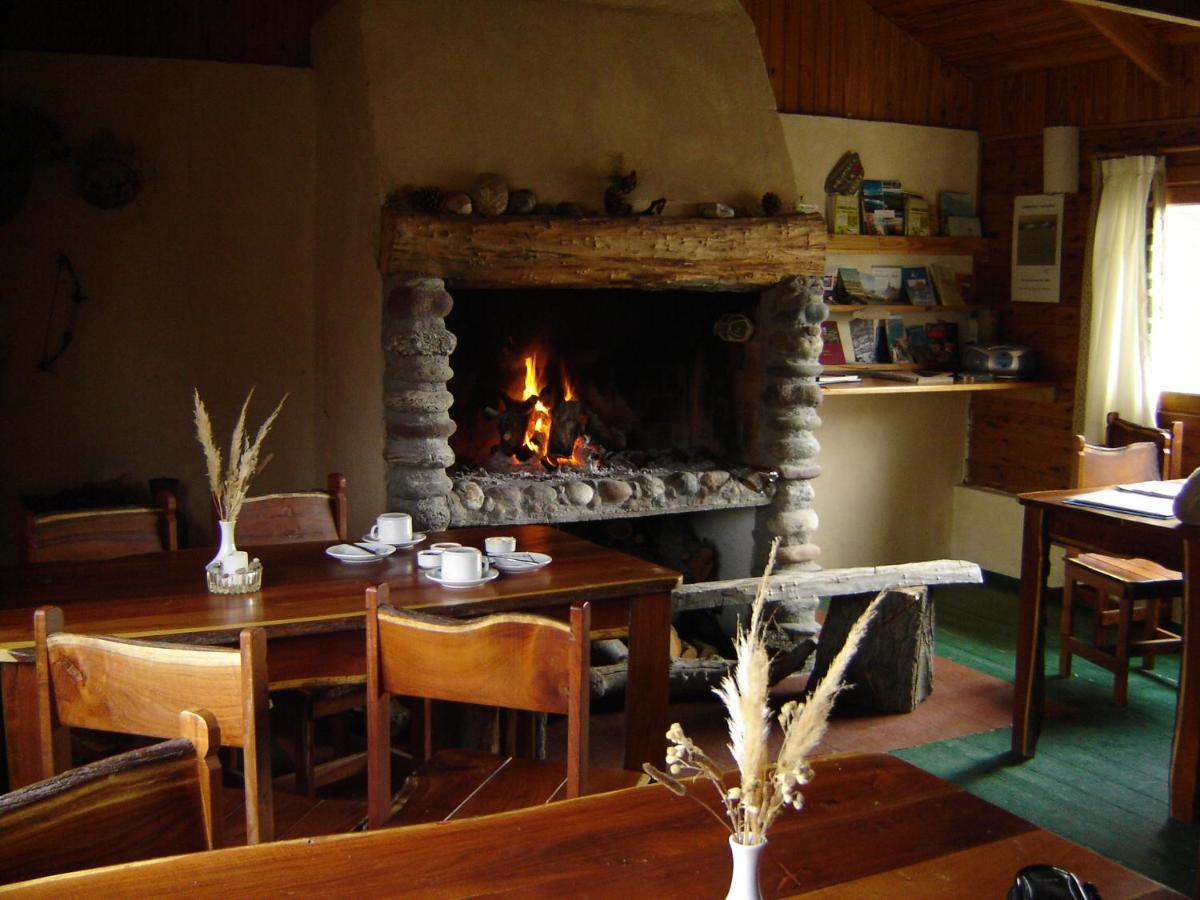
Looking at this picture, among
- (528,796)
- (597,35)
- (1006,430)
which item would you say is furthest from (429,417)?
(1006,430)

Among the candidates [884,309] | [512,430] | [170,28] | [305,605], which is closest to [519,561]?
[305,605]

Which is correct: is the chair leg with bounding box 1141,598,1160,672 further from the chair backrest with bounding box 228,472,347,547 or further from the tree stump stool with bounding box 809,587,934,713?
the chair backrest with bounding box 228,472,347,547

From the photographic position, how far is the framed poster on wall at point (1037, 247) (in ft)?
19.3

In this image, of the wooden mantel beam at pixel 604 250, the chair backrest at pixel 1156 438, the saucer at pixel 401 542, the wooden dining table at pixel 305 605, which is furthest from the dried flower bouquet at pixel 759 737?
the chair backrest at pixel 1156 438

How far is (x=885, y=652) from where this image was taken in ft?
14.2

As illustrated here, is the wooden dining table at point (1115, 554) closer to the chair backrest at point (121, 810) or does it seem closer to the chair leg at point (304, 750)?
the chair leg at point (304, 750)

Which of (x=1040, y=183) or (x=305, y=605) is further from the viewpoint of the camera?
(x=1040, y=183)

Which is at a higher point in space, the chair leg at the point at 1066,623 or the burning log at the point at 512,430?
the burning log at the point at 512,430

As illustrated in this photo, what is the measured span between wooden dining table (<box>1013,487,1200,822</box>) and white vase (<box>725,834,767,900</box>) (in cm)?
266

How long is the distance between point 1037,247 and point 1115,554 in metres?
2.75

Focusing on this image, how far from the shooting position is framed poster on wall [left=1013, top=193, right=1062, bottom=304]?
588 cm

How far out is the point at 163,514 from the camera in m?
3.23

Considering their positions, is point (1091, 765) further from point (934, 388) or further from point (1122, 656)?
point (934, 388)

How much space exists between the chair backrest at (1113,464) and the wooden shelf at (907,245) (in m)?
1.62
